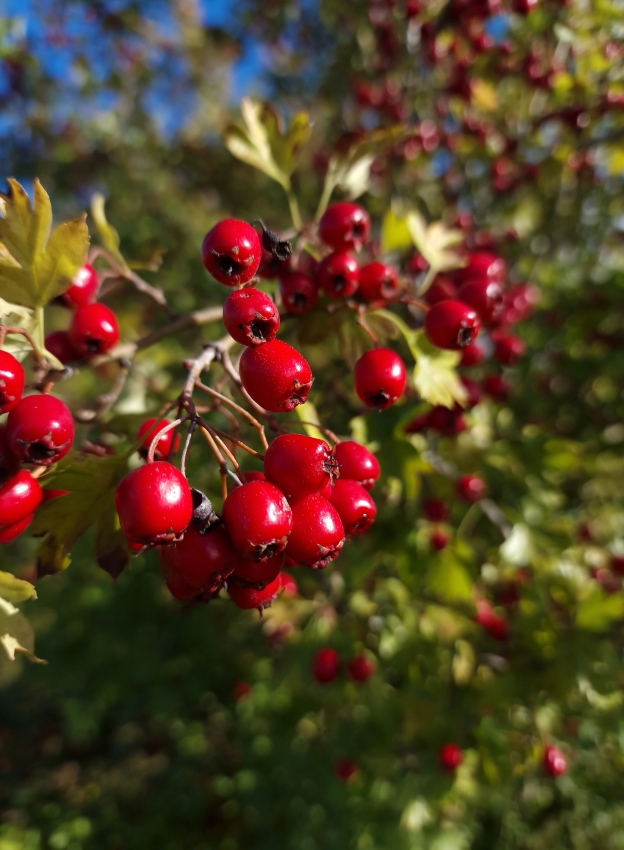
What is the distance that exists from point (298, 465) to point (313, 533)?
124mm

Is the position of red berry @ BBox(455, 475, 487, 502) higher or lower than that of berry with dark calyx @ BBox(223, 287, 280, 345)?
lower

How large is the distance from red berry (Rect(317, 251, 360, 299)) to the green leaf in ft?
1.84

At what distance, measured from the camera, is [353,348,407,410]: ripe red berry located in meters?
1.25

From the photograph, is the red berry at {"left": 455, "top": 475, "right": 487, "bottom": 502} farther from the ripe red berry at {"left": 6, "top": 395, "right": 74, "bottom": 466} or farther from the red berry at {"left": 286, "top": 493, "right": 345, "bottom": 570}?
the ripe red berry at {"left": 6, "top": 395, "right": 74, "bottom": 466}

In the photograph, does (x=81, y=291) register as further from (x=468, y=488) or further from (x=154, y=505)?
(x=468, y=488)

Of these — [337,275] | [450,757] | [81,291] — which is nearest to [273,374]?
[337,275]

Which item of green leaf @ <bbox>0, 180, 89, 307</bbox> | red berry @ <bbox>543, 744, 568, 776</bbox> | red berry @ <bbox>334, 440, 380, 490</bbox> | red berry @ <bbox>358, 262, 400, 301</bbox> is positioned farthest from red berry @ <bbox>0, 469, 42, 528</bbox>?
red berry @ <bbox>543, 744, 568, 776</bbox>

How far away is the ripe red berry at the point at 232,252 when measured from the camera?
1085 mm

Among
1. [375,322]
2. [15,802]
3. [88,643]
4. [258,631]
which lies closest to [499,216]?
[375,322]

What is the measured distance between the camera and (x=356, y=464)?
1188 mm

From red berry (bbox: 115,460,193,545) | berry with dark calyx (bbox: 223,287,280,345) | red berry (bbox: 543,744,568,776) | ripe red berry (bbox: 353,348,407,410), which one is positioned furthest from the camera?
red berry (bbox: 543,744,568,776)

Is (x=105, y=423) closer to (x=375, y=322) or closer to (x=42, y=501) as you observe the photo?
(x=42, y=501)

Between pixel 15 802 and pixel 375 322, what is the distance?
5.42 m

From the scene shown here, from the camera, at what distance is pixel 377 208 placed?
3811 mm
